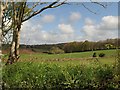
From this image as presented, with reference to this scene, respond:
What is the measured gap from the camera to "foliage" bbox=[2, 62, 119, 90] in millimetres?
7352

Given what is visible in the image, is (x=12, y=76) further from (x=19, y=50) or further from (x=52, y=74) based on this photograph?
(x=19, y=50)

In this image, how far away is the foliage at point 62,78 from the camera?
7.35 meters

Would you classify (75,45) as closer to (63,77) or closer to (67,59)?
(67,59)

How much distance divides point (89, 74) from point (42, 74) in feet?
4.20

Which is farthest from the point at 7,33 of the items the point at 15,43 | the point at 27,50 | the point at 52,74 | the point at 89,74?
the point at 89,74

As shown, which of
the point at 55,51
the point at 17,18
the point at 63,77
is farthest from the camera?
the point at 55,51

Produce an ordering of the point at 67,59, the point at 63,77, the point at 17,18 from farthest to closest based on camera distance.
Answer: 1. the point at 67,59
2. the point at 17,18
3. the point at 63,77

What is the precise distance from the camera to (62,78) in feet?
24.3

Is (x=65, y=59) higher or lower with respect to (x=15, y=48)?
lower

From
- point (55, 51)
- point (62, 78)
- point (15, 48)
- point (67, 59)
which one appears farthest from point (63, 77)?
point (55, 51)

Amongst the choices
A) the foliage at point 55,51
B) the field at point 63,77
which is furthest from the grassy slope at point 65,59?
the field at point 63,77

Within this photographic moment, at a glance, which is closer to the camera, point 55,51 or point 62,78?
point 62,78

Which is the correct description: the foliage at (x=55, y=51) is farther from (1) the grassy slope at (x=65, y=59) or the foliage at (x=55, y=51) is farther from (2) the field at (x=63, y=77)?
(2) the field at (x=63, y=77)

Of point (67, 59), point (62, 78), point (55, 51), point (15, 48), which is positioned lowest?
point (62, 78)
